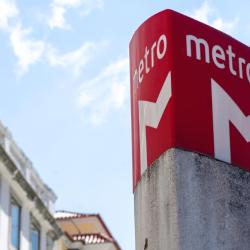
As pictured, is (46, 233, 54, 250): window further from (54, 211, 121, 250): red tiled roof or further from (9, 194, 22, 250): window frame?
(9, 194, 22, 250): window frame

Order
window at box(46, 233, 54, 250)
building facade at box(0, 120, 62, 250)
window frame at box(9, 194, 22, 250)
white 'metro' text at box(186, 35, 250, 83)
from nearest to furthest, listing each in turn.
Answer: white 'metro' text at box(186, 35, 250, 83)
building facade at box(0, 120, 62, 250)
window frame at box(9, 194, 22, 250)
window at box(46, 233, 54, 250)

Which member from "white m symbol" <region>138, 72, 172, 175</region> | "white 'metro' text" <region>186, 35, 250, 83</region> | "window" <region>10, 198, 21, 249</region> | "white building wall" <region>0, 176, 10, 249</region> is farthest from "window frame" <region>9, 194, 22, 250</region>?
"white 'metro' text" <region>186, 35, 250, 83</region>

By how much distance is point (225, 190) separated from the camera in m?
5.64

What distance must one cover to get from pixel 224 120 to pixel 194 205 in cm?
72

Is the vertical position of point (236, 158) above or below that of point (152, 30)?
below

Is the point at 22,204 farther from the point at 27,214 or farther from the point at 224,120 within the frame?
the point at 224,120

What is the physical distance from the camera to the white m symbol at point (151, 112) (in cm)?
587

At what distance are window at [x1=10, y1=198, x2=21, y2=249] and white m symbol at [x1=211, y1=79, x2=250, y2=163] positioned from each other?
2349cm

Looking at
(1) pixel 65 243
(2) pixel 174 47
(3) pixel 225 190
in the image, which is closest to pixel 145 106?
(2) pixel 174 47

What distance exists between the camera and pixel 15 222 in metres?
29.5

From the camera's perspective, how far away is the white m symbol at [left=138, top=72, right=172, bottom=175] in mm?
5867

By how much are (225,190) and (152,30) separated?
1.30m

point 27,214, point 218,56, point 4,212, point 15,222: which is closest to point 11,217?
point 15,222

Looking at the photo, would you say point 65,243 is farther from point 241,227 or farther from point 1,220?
point 241,227
